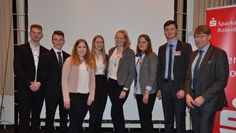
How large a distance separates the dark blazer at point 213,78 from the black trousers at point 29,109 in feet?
6.89

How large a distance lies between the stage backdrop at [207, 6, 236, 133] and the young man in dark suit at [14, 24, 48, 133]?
2465 mm

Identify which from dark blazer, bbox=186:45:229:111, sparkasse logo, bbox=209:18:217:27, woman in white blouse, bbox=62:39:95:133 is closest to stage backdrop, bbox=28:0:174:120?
sparkasse logo, bbox=209:18:217:27

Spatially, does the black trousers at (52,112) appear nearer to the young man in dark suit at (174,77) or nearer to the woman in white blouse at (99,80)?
the woman in white blouse at (99,80)

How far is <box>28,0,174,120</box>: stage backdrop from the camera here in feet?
16.3

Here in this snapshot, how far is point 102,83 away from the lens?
13.0 ft

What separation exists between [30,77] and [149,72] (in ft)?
5.26

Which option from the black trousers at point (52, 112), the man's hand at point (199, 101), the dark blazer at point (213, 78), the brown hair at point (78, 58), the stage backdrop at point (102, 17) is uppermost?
the stage backdrop at point (102, 17)

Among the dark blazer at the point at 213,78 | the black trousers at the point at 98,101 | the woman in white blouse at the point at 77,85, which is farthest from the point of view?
the black trousers at the point at 98,101

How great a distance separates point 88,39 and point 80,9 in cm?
55

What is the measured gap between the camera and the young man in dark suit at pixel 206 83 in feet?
9.76

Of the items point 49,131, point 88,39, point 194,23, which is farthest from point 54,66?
point 194,23

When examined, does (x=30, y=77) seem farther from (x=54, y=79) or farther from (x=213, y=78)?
(x=213, y=78)

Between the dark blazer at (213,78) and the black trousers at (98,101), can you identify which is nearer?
the dark blazer at (213,78)

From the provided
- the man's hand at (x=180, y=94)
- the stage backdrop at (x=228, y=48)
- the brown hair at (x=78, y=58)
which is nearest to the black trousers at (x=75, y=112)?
the brown hair at (x=78, y=58)
